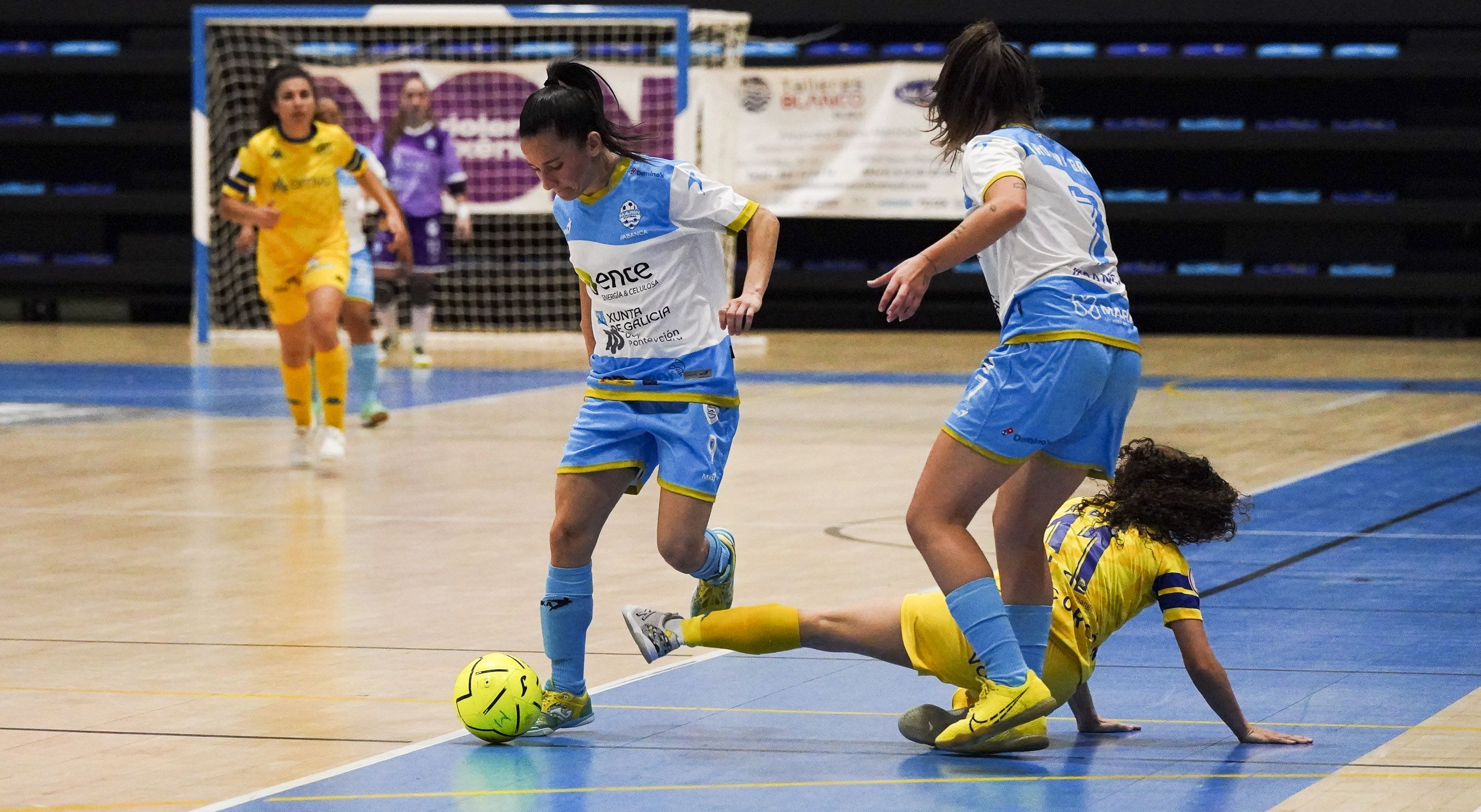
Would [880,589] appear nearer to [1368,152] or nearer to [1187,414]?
[1187,414]

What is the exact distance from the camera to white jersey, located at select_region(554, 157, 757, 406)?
416cm

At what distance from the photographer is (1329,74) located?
16.7 meters

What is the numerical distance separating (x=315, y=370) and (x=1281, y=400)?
603cm

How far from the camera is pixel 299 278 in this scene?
8.62 metres

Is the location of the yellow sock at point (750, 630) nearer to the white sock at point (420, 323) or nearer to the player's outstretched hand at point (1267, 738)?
the player's outstretched hand at point (1267, 738)

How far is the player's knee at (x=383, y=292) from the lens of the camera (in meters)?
14.1

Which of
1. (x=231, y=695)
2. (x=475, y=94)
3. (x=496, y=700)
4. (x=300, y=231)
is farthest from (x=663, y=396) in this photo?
(x=475, y=94)

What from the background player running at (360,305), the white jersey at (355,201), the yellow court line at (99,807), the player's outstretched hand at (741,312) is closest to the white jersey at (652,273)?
the player's outstretched hand at (741,312)

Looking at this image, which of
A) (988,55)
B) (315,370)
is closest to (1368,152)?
(315,370)

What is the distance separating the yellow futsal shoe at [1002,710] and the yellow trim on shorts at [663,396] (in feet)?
3.01

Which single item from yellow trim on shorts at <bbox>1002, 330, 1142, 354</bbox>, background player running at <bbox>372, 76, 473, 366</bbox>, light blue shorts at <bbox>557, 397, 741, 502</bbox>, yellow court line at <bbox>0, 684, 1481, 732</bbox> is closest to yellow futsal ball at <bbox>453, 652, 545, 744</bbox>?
yellow court line at <bbox>0, 684, 1481, 732</bbox>

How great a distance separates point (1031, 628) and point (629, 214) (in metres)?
1.27

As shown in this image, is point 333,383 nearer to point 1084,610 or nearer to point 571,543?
point 571,543

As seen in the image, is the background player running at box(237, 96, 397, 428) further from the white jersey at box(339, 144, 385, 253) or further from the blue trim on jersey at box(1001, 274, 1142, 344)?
the blue trim on jersey at box(1001, 274, 1142, 344)
